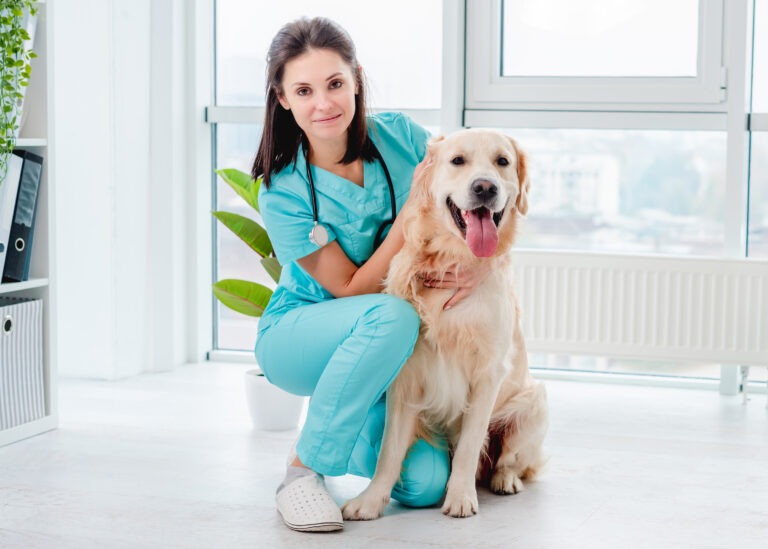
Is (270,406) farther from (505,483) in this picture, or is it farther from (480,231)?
(480,231)

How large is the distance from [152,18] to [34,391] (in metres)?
1.69

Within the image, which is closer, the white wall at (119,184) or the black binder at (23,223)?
the black binder at (23,223)

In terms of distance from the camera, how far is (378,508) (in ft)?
7.42

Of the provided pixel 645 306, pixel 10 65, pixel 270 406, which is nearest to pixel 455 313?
pixel 270 406

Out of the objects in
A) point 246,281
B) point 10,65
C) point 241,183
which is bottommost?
point 246,281

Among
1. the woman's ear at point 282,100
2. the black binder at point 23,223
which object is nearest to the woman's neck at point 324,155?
the woman's ear at point 282,100

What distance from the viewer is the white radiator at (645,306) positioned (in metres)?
3.60

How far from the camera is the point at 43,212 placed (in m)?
3.05

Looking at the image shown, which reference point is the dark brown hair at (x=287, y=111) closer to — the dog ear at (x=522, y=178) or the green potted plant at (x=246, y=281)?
the dog ear at (x=522, y=178)

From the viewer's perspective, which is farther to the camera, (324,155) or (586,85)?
(586,85)

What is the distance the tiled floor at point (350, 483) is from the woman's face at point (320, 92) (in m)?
0.89

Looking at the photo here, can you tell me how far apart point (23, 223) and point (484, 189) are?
1510 millimetres

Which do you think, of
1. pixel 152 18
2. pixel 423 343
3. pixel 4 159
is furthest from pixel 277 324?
pixel 152 18

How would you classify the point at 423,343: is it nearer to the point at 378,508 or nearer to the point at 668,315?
the point at 378,508
